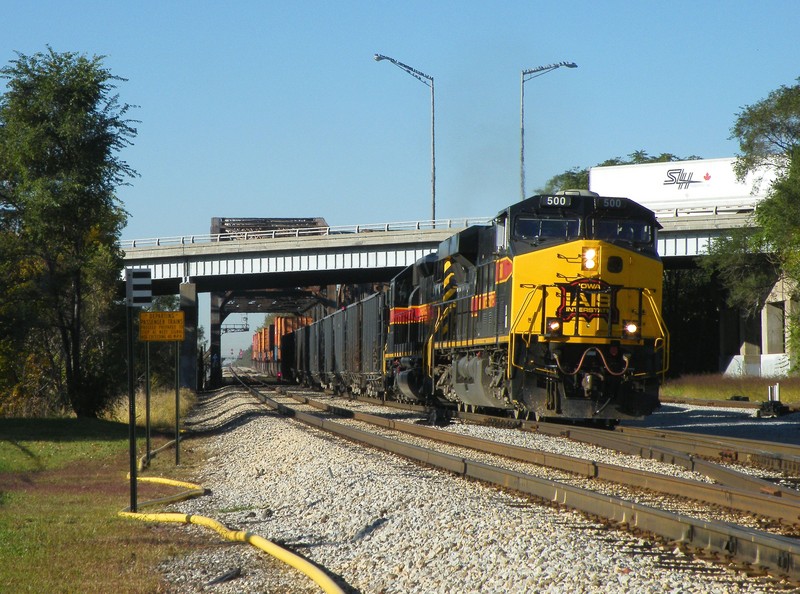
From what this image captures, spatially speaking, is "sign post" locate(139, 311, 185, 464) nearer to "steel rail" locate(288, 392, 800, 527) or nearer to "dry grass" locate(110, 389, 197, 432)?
"steel rail" locate(288, 392, 800, 527)

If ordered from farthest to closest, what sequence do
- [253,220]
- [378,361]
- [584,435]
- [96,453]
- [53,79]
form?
[253,220] → [378,361] → [53,79] → [96,453] → [584,435]

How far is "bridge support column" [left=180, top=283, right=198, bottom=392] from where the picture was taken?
165 feet

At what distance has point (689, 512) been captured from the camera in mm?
8641

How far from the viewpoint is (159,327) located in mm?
14680

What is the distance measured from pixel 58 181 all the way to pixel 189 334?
1038 inches

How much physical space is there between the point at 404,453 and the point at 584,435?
10.7 ft

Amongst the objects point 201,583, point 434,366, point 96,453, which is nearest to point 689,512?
point 201,583

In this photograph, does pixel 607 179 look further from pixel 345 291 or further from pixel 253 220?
pixel 253 220

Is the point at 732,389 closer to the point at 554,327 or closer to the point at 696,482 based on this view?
the point at 554,327

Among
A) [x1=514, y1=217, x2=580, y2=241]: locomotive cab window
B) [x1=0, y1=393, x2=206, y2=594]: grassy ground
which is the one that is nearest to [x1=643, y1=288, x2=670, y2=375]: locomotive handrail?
[x1=514, y1=217, x2=580, y2=241]: locomotive cab window

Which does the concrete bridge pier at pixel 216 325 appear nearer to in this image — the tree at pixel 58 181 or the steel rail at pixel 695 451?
the tree at pixel 58 181

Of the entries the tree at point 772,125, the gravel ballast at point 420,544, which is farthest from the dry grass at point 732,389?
the gravel ballast at point 420,544

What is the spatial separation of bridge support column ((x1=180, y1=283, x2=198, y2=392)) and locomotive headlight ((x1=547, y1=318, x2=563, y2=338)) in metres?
37.2

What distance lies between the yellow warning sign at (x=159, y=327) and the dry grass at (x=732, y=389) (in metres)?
22.5
